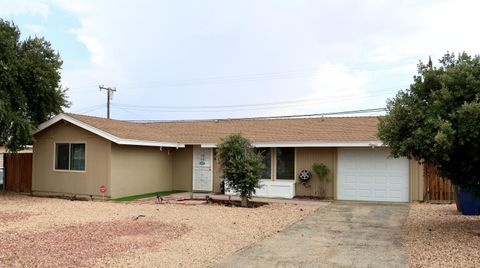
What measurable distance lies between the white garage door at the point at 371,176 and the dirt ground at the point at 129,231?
3.51 meters

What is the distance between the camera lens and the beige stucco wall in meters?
17.0

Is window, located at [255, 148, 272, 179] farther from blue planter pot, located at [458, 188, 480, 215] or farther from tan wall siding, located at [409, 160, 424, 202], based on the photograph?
blue planter pot, located at [458, 188, 480, 215]

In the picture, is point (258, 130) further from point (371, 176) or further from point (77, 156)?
point (77, 156)

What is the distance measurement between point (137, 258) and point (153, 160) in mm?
11901

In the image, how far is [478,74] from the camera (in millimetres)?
9094

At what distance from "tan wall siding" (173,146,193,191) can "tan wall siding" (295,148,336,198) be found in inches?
195

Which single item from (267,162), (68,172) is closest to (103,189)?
(68,172)

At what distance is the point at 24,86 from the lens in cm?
1770

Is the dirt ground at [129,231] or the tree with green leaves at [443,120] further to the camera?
the tree with green leaves at [443,120]

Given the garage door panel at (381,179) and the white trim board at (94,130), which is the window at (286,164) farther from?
the white trim board at (94,130)

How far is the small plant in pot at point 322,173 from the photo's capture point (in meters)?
17.9

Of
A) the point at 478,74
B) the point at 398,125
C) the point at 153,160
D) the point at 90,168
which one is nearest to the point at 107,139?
the point at 90,168

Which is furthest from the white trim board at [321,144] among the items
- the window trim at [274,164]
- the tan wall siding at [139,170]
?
the tan wall siding at [139,170]

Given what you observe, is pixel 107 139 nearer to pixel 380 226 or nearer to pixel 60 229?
pixel 60 229
